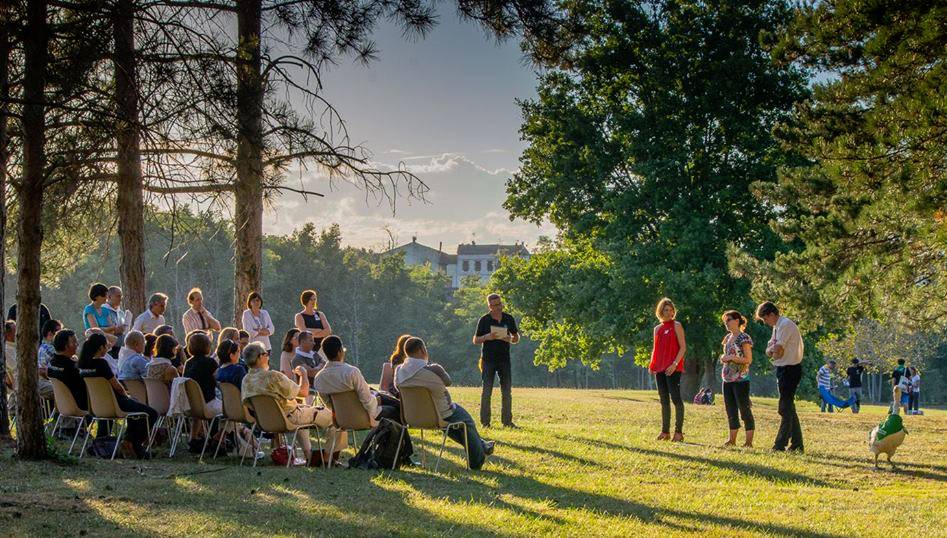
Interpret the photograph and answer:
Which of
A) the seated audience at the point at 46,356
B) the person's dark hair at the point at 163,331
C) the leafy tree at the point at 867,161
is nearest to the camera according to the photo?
the leafy tree at the point at 867,161

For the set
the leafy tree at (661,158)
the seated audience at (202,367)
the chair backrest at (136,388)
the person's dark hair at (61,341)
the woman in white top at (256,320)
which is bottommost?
the chair backrest at (136,388)

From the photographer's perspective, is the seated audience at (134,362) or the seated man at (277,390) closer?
the seated man at (277,390)

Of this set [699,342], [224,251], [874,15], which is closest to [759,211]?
[699,342]

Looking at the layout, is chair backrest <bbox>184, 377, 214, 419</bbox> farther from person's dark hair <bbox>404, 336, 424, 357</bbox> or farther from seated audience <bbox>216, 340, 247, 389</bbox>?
person's dark hair <bbox>404, 336, 424, 357</bbox>

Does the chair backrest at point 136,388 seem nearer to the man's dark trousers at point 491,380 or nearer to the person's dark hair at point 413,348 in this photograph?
the person's dark hair at point 413,348

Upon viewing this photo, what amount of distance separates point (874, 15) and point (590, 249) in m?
21.0

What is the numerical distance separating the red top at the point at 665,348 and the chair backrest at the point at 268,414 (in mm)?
5639

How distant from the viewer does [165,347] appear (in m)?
11.7

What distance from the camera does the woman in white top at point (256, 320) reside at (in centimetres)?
1480

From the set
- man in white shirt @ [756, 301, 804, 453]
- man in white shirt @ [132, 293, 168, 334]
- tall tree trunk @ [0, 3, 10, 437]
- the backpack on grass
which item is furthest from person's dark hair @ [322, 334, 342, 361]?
man in white shirt @ [756, 301, 804, 453]

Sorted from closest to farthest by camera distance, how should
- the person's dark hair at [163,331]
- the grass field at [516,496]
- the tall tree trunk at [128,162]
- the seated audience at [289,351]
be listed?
1. the grass field at [516,496]
2. the tall tree trunk at [128,162]
3. the person's dark hair at [163,331]
4. the seated audience at [289,351]

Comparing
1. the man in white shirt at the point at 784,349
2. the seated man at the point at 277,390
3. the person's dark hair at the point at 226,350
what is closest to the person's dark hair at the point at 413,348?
the seated man at the point at 277,390

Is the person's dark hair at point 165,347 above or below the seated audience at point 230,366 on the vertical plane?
above

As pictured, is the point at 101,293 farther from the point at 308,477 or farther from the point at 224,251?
the point at 224,251
